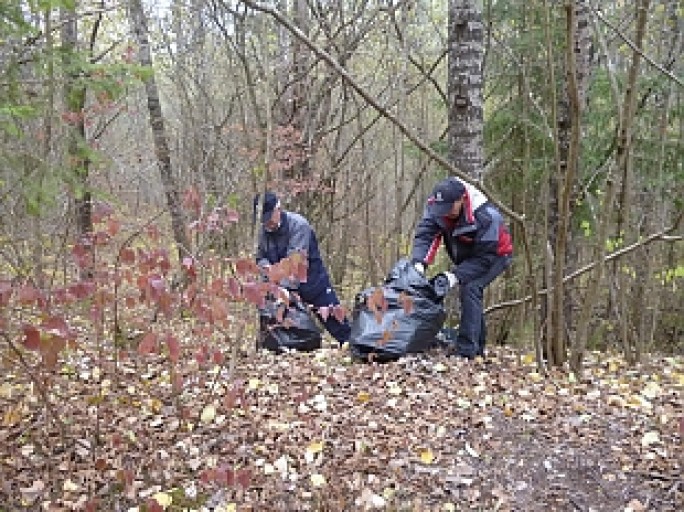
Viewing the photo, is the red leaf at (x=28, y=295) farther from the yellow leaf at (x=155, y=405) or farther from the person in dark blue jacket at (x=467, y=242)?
the person in dark blue jacket at (x=467, y=242)

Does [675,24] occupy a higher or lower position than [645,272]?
higher

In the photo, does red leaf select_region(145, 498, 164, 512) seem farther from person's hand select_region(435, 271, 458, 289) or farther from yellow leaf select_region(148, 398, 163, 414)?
person's hand select_region(435, 271, 458, 289)

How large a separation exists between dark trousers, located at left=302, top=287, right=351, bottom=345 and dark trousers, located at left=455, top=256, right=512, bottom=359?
48.3 inches

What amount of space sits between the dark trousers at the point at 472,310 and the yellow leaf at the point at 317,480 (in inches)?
82.5

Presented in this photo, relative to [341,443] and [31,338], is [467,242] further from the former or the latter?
[31,338]

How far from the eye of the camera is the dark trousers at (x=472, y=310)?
5203mm

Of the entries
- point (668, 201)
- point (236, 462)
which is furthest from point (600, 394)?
point (668, 201)

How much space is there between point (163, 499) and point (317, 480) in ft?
2.58

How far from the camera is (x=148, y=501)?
11.1 ft

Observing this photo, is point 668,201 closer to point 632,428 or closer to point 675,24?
point 675,24

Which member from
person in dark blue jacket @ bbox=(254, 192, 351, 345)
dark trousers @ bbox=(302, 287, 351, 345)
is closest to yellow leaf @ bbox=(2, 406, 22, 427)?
person in dark blue jacket @ bbox=(254, 192, 351, 345)

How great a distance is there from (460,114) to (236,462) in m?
3.34

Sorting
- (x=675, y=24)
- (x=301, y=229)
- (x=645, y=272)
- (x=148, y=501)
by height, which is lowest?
(x=148, y=501)

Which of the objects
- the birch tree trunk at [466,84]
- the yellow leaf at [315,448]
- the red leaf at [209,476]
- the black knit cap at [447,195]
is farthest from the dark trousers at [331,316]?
the red leaf at [209,476]
